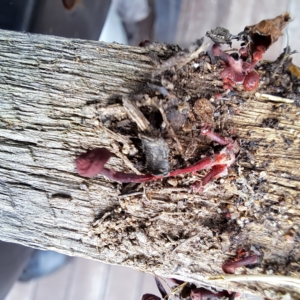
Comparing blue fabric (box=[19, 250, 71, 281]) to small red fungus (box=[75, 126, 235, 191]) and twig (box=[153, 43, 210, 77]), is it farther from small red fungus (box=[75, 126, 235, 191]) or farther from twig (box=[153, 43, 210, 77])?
twig (box=[153, 43, 210, 77])

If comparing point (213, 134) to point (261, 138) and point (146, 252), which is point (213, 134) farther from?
point (146, 252)

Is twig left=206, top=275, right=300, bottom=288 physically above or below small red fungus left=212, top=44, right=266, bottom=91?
below

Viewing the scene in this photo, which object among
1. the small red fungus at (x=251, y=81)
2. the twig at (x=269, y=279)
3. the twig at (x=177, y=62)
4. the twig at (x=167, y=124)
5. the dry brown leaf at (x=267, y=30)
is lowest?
the twig at (x=269, y=279)

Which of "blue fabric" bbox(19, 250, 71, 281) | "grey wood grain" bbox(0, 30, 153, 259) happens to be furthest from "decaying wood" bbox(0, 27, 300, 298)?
Result: "blue fabric" bbox(19, 250, 71, 281)

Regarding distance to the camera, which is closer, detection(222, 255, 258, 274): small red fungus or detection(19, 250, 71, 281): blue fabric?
detection(222, 255, 258, 274): small red fungus

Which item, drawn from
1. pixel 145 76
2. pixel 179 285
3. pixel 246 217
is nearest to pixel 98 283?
pixel 179 285

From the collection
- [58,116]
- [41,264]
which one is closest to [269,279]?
[58,116]

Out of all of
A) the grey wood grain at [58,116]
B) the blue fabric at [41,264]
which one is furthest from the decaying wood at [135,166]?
the blue fabric at [41,264]

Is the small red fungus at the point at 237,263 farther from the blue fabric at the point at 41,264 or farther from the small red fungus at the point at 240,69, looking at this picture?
the blue fabric at the point at 41,264
